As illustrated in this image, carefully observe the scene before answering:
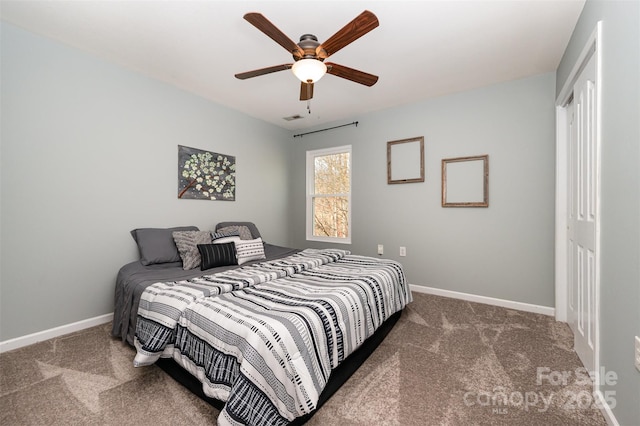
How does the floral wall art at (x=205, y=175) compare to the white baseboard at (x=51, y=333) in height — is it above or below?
above

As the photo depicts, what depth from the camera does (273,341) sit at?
1.35 metres

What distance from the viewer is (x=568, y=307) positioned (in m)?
2.67

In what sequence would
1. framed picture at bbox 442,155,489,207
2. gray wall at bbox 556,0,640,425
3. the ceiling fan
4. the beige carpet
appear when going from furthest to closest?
1. framed picture at bbox 442,155,489,207
2. the ceiling fan
3. the beige carpet
4. gray wall at bbox 556,0,640,425

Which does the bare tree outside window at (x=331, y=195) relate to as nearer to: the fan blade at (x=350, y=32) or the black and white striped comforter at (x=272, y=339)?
the black and white striped comforter at (x=272, y=339)

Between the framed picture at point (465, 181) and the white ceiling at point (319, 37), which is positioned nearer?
the white ceiling at point (319, 37)

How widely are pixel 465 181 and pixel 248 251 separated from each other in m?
2.71

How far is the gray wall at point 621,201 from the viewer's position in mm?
1231

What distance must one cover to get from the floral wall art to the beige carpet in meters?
1.72

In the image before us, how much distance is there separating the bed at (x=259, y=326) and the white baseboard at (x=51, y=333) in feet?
1.65

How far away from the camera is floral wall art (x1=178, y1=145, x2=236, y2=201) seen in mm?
3416

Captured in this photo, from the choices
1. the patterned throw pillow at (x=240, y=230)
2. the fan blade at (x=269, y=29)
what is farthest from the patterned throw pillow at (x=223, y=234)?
the fan blade at (x=269, y=29)

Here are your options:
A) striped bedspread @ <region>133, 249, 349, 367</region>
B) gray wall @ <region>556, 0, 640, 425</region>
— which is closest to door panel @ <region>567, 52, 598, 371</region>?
Answer: gray wall @ <region>556, 0, 640, 425</region>

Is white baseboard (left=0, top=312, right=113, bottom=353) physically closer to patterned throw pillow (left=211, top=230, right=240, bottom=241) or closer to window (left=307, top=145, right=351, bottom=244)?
patterned throw pillow (left=211, top=230, right=240, bottom=241)

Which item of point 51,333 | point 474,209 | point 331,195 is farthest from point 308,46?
point 51,333
